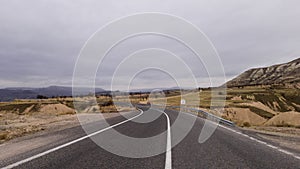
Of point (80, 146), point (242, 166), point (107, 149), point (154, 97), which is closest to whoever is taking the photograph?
point (242, 166)

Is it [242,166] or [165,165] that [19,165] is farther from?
[242,166]

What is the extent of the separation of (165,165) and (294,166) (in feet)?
9.78

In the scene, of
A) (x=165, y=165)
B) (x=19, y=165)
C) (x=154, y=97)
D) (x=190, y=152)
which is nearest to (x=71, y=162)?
(x=19, y=165)

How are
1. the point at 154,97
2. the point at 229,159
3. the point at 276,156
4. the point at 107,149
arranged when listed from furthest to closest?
the point at 154,97
the point at 107,149
the point at 276,156
the point at 229,159

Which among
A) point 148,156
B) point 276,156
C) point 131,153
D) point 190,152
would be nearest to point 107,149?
point 131,153

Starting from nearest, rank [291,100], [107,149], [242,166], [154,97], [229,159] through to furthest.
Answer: [242,166], [229,159], [107,149], [291,100], [154,97]

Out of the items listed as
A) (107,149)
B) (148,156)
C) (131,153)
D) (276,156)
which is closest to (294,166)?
(276,156)

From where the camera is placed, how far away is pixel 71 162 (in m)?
6.32

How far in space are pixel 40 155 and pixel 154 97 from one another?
120 metres

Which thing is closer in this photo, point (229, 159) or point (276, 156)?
point (229, 159)

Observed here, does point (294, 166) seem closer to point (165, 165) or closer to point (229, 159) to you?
point (229, 159)

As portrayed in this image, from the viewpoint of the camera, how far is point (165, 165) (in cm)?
608

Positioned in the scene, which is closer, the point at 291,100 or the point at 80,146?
the point at 80,146

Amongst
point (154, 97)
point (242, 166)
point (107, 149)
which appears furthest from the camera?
point (154, 97)
